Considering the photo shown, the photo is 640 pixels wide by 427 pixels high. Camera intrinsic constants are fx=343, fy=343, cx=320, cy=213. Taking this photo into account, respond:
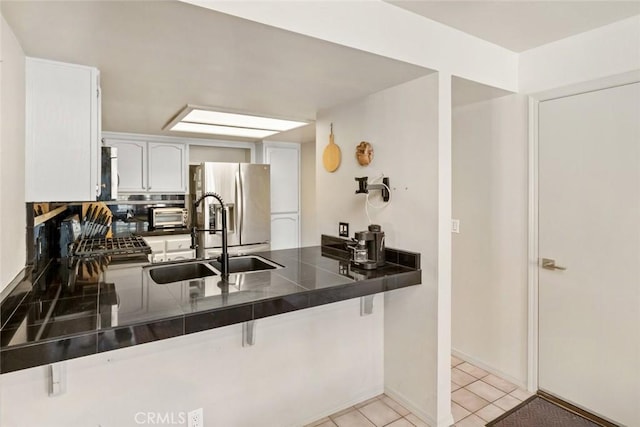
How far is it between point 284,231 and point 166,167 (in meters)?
1.68

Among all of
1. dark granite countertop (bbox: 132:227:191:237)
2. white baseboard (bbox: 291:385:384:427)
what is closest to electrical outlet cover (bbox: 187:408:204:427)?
white baseboard (bbox: 291:385:384:427)

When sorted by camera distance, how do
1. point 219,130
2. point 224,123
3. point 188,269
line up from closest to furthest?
1. point 188,269
2. point 224,123
3. point 219,130

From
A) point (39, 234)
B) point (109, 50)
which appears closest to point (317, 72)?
point (109, 50)

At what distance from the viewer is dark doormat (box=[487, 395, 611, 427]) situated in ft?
6.77

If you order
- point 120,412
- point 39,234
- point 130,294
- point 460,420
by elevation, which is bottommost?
point 460,420

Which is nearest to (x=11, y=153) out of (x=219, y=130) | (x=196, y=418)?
(x=196, y=418)

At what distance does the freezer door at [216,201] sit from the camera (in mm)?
3859

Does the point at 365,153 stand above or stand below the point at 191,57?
below

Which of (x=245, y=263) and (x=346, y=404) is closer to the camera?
(x=346, y=404)

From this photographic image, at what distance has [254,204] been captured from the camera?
419 centimetres

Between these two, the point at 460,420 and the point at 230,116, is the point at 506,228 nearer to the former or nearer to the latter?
the point at 460,420

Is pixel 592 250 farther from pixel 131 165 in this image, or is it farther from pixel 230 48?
pixel 131 165

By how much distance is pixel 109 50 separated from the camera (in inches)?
64.5

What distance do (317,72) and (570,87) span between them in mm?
1607
